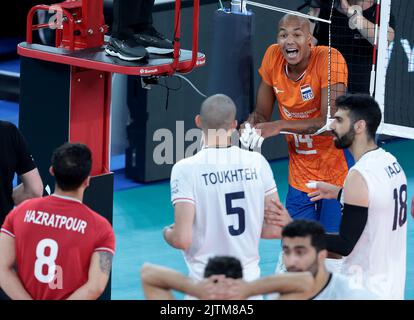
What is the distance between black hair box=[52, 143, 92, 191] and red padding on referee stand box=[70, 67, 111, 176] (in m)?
1.95

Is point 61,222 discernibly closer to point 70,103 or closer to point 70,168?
point 70,168

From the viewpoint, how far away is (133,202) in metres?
12.4

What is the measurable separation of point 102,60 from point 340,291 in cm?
288

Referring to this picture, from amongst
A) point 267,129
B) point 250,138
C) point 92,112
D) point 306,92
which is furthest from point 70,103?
point 306,92

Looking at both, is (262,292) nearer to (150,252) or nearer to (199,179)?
(199,179)

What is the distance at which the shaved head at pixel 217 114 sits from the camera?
23.8ft

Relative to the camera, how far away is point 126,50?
830cm

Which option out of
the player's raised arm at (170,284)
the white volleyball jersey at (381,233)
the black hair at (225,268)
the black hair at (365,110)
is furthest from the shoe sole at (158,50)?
the black hair at (225,268)

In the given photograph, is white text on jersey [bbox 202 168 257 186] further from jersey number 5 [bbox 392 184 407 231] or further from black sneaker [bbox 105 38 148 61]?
black sneaker [bbox 105 38 148 61]

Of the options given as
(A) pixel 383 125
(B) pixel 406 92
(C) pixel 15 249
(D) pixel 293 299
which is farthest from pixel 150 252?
(D) pixel 293 299

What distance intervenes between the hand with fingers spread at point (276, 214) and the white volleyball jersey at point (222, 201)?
0.11 meters

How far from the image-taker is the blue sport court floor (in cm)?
1012

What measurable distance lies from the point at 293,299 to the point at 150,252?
494 centimetres

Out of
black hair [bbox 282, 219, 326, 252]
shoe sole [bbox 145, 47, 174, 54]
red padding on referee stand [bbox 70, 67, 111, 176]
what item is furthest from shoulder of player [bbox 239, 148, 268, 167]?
red padding on referee stand [bbox 70, 67, 111, 176]
